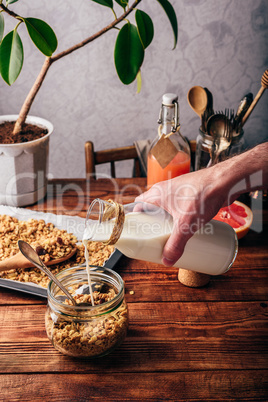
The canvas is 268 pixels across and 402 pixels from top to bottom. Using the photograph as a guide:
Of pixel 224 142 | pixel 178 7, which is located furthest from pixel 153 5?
pixel 224 142

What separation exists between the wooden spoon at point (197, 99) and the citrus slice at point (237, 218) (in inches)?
16.8

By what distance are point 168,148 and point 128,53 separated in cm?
33

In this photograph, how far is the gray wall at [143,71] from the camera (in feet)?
6.08

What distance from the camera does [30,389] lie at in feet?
2.55

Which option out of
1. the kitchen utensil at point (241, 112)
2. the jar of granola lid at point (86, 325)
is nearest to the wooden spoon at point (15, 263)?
the jar of granola lid at point (86, 325)

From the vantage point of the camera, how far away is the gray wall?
1.85 m

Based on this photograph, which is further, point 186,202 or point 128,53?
point 128,53

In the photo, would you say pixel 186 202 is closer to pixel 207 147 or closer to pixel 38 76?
pixel 207 147

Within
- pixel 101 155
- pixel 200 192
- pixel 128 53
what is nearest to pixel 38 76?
pixel 128 53

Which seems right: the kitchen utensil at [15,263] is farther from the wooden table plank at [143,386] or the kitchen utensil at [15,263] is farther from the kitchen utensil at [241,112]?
the kitchen utensil at [241,112]

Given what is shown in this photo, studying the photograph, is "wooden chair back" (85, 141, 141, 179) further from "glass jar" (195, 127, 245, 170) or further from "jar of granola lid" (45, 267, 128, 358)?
"jar of granola lid" (45, 267, 128, 358)

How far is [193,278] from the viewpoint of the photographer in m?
1.04

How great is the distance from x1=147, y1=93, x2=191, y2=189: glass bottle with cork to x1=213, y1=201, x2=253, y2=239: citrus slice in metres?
0.22

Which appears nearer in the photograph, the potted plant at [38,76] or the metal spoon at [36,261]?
the metal spoon at [36,261]
